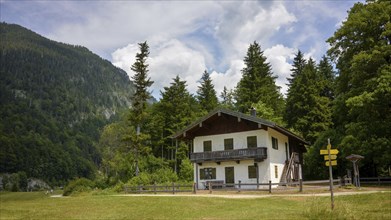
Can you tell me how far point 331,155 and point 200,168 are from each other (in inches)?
876

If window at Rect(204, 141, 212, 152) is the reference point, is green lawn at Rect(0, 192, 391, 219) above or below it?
below

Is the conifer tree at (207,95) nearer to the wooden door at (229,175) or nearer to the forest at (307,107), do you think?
the forest at (307,107)

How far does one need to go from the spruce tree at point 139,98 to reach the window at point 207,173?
9467 mm

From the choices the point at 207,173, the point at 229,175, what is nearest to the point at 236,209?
the point at 229,175

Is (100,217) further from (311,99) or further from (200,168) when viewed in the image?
(311,99)

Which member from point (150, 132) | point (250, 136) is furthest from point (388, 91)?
point (150, 132)

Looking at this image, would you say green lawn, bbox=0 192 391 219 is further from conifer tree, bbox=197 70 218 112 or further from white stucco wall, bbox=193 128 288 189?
conifer tree, bbox=197 70 218 112

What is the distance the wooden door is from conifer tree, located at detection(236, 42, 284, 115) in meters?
17.6

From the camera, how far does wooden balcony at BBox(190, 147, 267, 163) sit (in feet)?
111

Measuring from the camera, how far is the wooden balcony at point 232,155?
33.8 metres

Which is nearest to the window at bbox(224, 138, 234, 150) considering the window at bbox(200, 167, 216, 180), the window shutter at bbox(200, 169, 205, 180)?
the window at bbox(200, 167, 216, 180)

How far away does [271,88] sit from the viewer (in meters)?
58.5

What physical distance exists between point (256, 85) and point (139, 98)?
19744 mm

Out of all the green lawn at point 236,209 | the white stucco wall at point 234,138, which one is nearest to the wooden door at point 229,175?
the white stucco wall at point 234,138
